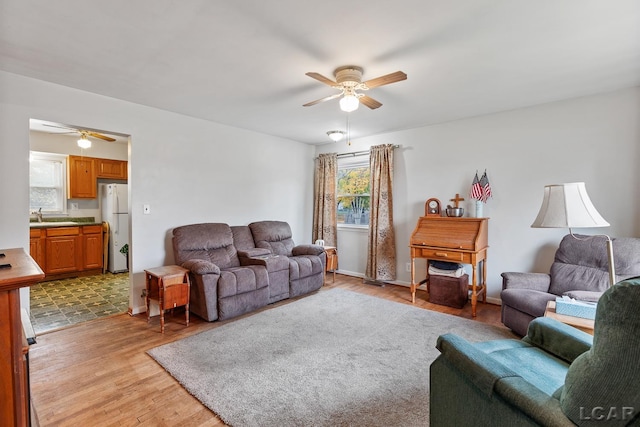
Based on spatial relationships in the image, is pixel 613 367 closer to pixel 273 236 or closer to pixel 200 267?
pixel 200 267

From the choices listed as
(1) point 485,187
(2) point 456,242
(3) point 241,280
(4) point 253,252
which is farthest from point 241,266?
(1) point 485,187

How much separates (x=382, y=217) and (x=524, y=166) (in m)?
1.99

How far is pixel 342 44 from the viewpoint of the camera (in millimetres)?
2139

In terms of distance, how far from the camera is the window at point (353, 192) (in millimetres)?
5211

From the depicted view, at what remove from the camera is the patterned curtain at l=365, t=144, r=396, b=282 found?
4641 millimetres

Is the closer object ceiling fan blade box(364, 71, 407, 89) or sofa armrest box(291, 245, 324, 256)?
ceiling fan blade box(364, 71, 407, 89)

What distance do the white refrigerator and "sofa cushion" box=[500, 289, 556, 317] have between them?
5.72m

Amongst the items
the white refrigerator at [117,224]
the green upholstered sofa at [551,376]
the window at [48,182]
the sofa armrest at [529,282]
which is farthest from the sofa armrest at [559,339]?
the window at [48,182]

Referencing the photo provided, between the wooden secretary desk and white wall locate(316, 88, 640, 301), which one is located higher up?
white wall locate(316, 88, 640, 301)

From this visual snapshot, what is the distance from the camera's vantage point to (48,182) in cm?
525

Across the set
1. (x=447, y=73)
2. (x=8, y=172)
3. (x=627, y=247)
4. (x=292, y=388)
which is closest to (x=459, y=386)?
(x=292, y=388)

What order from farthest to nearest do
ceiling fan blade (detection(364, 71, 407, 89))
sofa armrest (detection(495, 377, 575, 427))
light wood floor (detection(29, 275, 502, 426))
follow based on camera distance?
ceiling fan blade (detection(364, 71, 407, 89))
light wood floor (detection(29, 275, 502, 426))
sofa armrest (detection(495, 377, 575, 427))

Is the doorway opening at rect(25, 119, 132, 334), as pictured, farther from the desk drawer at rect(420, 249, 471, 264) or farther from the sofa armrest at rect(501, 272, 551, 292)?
the sofa armrest at rect(501, 272, 551, 292)

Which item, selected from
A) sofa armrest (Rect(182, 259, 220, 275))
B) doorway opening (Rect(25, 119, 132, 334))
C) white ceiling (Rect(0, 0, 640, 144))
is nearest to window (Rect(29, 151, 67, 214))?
doorway opening (Rect(25, 119, 132, 334))
